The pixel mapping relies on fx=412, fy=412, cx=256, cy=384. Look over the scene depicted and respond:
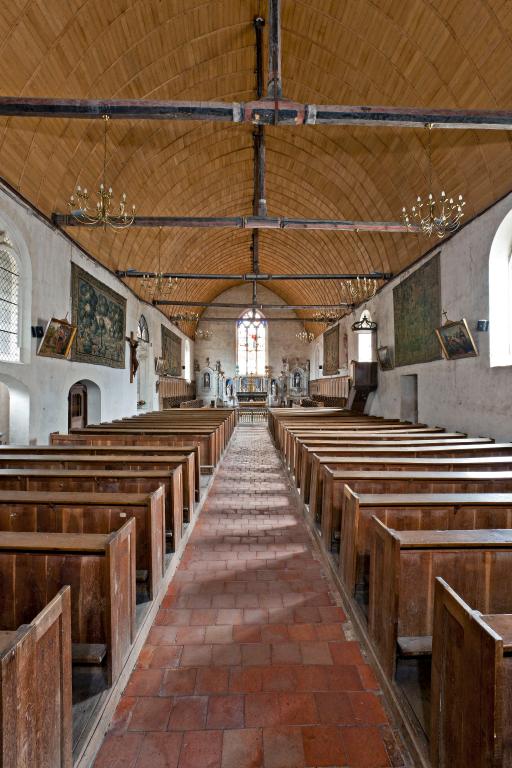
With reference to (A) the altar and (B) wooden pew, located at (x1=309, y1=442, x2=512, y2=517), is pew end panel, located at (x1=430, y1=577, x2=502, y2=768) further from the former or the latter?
(A) the altar

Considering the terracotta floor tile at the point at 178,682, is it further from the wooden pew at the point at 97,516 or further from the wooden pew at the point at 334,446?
the wooden pew at the point at 334,446

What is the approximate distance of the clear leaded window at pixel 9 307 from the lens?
723cm

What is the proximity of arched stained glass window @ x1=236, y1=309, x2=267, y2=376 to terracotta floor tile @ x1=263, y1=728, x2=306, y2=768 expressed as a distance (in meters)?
28.7

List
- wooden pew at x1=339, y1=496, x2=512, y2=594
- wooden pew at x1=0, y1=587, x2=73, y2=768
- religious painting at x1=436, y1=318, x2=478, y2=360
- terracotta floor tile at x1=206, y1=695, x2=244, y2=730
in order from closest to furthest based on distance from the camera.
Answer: wooden pew at x1=0, y1=587, x2=73, y2=768, terracotta floor tile at x1=206, y1=695, x2=244, y2=730, wooden pew at x1=339, y1=496, x2=512, y2=594, religious painting at x1=436, y1=318, x2=478, y2=360

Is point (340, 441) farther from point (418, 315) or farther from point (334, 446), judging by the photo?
point (418, 315)

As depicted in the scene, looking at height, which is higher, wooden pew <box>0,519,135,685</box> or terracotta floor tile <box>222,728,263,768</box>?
wooden pew <box>0,519,135,685</box>

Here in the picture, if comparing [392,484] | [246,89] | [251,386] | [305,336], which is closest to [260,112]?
[392,484]

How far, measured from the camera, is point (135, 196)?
430 inches

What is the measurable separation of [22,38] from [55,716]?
7.78 metres

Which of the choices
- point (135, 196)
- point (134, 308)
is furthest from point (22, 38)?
point (134, 308)

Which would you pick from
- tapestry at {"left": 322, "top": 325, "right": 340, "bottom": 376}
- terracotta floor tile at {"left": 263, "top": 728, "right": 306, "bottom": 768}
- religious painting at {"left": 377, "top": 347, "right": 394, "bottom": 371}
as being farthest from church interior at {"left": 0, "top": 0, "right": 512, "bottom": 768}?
tapestry at {"left": 322, "top": 325, "right": 340, "bottom": 376}

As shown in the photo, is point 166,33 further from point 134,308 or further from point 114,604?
point 114,604

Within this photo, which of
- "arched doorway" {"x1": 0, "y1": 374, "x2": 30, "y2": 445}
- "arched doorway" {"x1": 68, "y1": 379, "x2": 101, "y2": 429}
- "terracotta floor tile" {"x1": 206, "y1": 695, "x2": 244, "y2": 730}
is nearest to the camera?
"terracotta floor tile" {"x1": 206, "y1": 695, "x2": 244, "y2": 730}

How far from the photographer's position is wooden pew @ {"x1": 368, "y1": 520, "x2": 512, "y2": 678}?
7.27 feet
